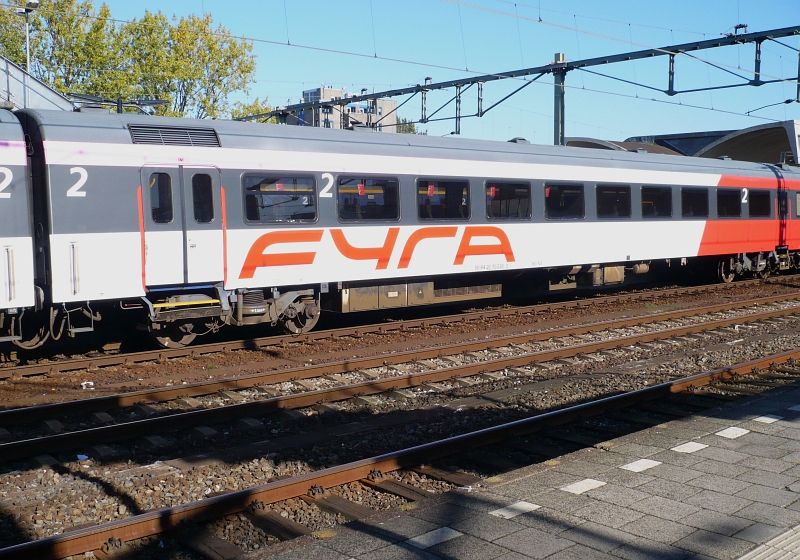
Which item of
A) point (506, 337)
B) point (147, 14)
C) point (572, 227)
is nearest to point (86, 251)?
point (506, 337)

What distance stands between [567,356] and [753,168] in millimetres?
12328

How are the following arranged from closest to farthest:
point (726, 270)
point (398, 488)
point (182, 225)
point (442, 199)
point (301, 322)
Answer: point (398, 488)
point (182, 225)
point (301, 322)
point (442, 199)
point (726, 270)

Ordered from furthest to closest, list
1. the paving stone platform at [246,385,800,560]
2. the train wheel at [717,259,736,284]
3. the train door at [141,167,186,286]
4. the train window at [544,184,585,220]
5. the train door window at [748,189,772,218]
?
1. the train wheel at [717,259,736,284]
2. the train door window at [748,189,772,218]
3. the train window at [544,184,585,220]
4. the train door at [141,167,186,286]
5. the paving stone platform at [246,385,800,560]

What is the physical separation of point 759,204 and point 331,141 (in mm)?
13692

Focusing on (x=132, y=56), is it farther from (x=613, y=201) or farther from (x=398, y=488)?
(x=398, y=488)

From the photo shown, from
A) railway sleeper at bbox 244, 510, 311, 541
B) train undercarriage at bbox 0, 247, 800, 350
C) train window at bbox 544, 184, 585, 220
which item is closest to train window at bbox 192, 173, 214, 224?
train undercarriage at bbox 0, 247, 800, 350

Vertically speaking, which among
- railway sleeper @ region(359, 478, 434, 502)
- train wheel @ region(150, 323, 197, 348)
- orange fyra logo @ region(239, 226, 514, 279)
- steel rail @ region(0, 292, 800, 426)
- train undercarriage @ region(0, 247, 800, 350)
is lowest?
railway sleeper @ region(359, 478, 434, 502)

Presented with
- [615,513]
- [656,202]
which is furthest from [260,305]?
[656,202]

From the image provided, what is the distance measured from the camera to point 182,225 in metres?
10.4

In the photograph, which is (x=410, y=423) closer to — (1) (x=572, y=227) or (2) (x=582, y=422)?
(2) (x=582, y=422)

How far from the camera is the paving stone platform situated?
426cm

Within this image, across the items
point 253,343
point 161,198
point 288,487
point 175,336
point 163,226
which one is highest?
point 161,198

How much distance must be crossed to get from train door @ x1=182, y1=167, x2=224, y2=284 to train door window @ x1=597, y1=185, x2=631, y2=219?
8.44 m

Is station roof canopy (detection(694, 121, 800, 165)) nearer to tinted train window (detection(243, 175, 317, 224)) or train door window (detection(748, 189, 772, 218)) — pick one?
train door window (detection(748, 189, 772, 218))
